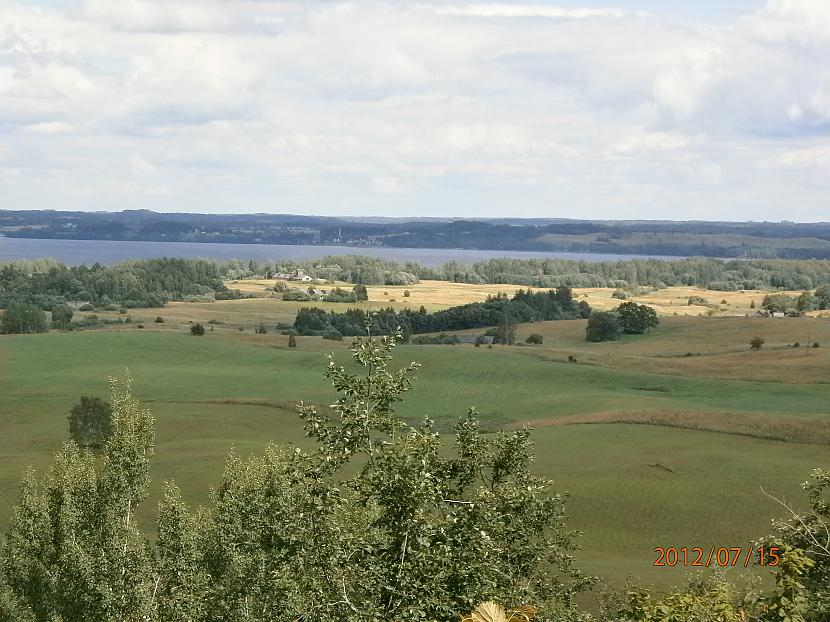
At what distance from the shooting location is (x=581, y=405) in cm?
7819

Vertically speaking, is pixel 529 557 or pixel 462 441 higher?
pixel 462 441

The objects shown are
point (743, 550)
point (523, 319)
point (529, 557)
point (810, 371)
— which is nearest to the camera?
point (529, 557)

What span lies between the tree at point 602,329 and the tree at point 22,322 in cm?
6505

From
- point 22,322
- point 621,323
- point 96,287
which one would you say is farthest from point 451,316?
point 96,287

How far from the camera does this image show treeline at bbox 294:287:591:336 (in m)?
133

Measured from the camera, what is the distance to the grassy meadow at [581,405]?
4681 centimetres

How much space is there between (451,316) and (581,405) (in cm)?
6600

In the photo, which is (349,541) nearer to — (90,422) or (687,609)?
(687,609)

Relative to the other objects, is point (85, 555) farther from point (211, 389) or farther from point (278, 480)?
point (211, 389)

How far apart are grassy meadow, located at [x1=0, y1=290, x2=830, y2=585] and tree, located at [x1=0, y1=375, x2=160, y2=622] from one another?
15.5 meters

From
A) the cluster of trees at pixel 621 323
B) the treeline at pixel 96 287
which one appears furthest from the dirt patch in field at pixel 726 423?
the treeline at pixel 96 287

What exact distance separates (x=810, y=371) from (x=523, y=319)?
59.1 m

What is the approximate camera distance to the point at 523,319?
148 metres

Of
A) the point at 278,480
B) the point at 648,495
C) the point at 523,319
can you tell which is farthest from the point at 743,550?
the point at 523,319
